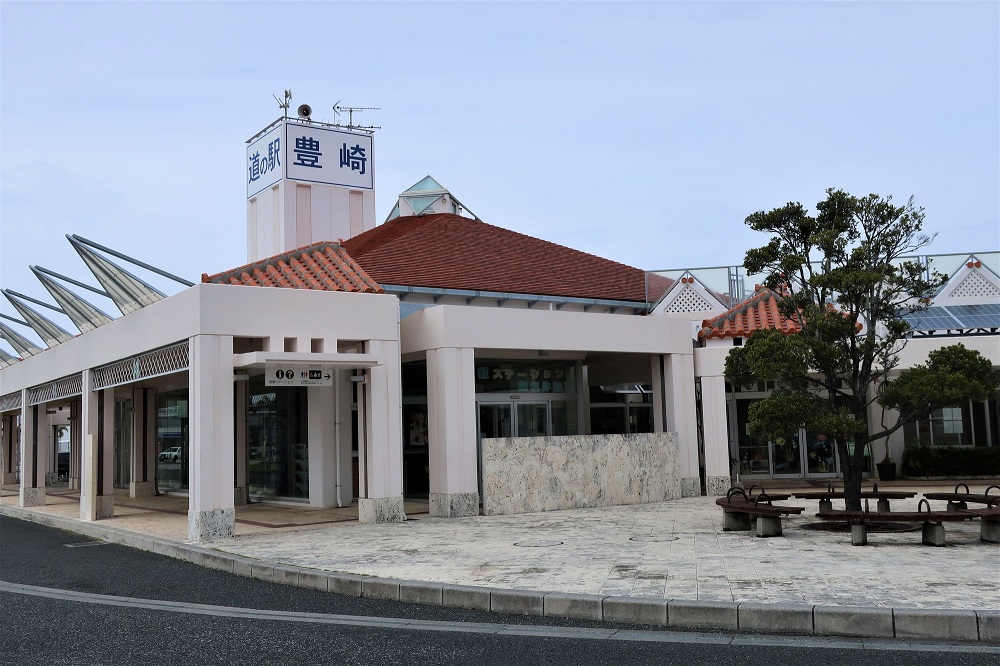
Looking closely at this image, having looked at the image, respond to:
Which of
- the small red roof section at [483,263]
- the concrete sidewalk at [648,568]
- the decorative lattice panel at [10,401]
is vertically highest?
the small red roof section at [483,263]

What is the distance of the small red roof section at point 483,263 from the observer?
67.8 feet

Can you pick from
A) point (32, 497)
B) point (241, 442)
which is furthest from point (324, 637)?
point (32, 497)

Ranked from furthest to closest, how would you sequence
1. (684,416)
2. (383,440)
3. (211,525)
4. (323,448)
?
(684,416) < (323,448) < (383,440) < (211,525)

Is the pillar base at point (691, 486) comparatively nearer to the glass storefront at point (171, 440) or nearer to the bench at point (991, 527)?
the bench at point (991, 527)

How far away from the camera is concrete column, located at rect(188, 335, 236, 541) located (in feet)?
43.3

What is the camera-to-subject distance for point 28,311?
75.0ft

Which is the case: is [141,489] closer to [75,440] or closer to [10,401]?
[75,440]

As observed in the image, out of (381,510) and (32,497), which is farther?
(32,497)

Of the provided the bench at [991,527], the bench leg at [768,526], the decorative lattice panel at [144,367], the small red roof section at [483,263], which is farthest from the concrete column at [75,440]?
the bench at [991,527]

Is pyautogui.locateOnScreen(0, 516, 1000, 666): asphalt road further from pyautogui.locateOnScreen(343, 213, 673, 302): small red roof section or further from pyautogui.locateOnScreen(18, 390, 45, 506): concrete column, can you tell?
pyautogui.locateOnScreen(18, 390, 45, 506): concrete column

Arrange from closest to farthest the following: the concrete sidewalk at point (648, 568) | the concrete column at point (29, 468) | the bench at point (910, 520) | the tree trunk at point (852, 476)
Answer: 1. the concrete sidewalk at point (648, 568)
2. the bench at point (910, 520)
3. the tree trunk at point (852, 476)
4. the concrete column at point (29, 468)

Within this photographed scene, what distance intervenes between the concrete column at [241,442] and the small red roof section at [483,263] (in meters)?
3.65

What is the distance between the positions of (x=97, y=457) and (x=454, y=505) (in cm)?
706

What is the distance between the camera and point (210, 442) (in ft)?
43.8
